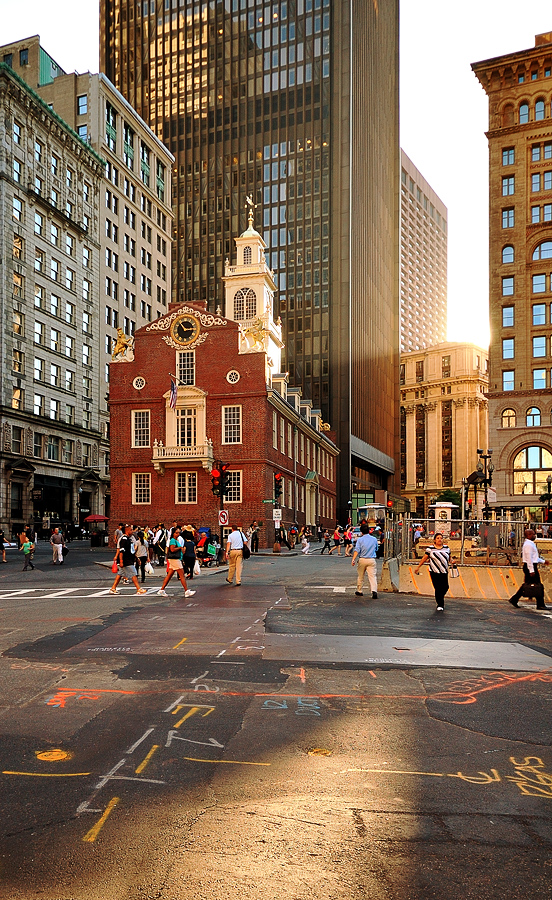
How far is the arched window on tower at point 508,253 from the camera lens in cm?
6369

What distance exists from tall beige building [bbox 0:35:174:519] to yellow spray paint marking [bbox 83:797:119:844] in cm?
6372

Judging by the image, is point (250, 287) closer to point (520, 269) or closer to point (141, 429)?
point (141, 429)

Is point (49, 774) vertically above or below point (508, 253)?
below

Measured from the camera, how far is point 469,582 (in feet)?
68.0

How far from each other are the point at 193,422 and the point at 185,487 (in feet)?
14.7

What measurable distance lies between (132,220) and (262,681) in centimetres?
7734

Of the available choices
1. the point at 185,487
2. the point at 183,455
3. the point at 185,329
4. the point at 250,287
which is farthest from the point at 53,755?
the point at 250,287

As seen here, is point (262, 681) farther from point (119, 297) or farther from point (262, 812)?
point (119, 297)

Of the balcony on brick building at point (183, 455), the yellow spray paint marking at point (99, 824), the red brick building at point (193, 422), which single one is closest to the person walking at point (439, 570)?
the yellow spray paint marking at point (99, 824)

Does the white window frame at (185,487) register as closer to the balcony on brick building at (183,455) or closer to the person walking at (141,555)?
the balcony on brick building at (183,455)

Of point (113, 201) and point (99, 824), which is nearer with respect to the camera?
point (99, 824)

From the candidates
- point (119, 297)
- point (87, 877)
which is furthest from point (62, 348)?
point (87, 877)

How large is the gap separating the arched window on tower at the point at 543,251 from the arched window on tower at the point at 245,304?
2469cm

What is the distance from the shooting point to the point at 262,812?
4.85 meters
